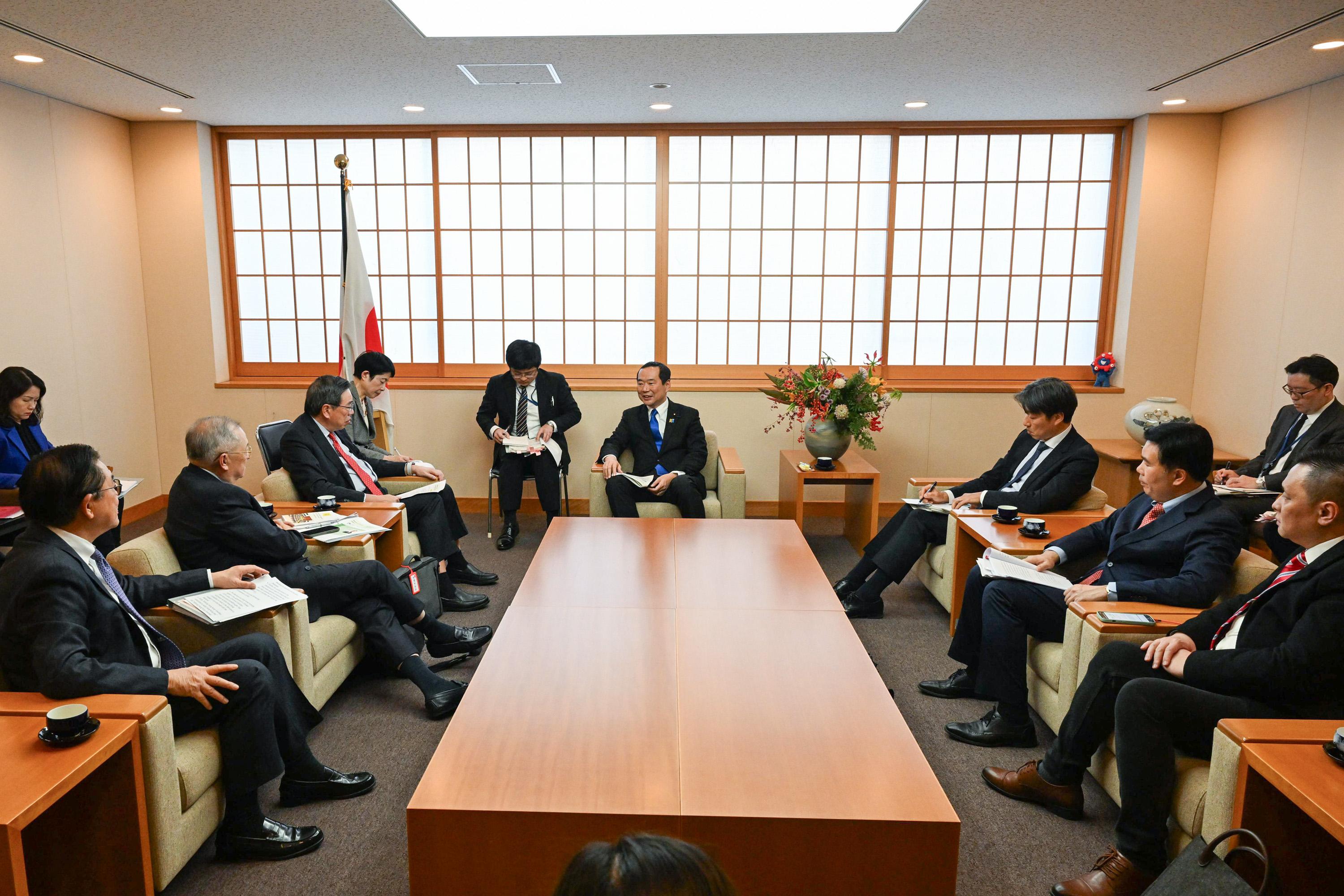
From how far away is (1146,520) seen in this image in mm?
2809

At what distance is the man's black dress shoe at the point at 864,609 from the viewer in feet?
13.2

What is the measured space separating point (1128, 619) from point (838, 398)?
2.56 m

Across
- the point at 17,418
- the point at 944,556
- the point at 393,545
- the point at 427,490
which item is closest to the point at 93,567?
the point at 393,545

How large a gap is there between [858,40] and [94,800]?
3.74m

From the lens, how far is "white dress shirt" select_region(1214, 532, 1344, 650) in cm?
206

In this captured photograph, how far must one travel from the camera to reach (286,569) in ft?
9.57

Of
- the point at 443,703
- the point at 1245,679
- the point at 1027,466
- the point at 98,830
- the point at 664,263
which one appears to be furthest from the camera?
the point at 664,263

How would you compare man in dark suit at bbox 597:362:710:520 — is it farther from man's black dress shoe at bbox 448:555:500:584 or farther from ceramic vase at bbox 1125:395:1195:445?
ceramic vase at bbox 1125:395:1195:445

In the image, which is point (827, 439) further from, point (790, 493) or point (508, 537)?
point (508, 537)

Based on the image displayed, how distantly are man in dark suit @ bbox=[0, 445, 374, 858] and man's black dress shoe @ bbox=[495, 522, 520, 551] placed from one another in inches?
99.1

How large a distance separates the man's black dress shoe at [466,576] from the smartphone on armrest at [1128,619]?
289 cm

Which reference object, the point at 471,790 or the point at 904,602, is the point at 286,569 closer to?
the point at 471,790

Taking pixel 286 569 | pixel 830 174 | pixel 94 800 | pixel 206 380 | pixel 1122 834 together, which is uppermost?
pixel 830 174

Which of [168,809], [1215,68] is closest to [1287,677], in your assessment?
[168,809]
